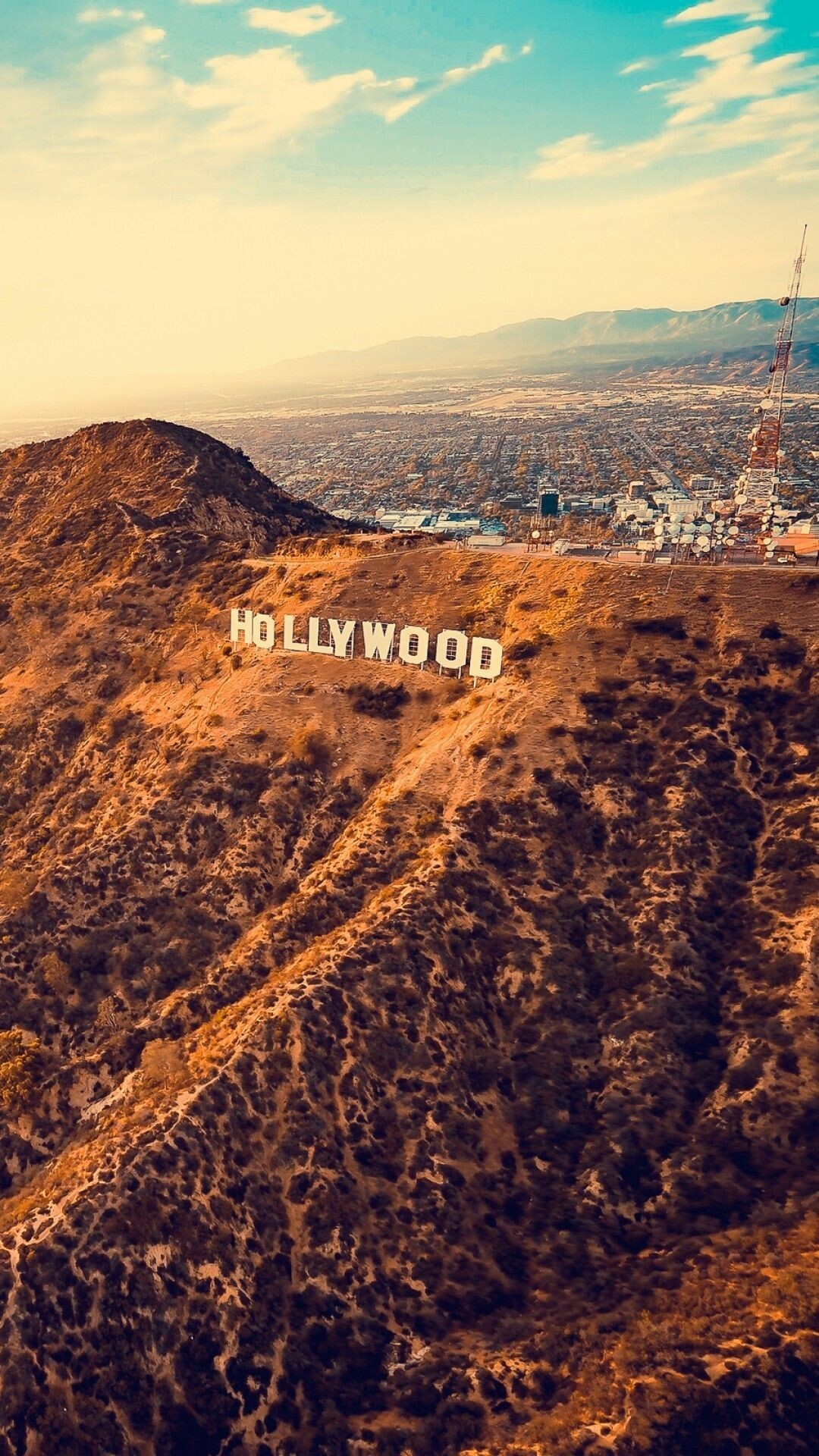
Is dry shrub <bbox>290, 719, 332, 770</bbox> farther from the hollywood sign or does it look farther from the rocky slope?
the hollywood sign

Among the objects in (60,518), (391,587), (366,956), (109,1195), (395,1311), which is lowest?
(395,1311)

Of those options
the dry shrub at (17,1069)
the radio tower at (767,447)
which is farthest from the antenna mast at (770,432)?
the dry shrub at (17,1069)

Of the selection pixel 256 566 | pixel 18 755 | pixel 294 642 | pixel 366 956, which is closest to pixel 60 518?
pixel 256 566

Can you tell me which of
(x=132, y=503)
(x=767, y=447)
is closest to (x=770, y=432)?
(x=767, y=447)

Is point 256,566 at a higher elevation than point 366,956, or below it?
higher

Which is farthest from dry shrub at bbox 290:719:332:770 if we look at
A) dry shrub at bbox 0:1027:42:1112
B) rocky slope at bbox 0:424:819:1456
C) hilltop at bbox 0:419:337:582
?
hilltop at bbox 0:419:337:582

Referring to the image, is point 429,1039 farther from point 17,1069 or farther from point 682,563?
point 682,563

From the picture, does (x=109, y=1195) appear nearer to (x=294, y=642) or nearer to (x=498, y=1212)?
(x=498, y=1212)
